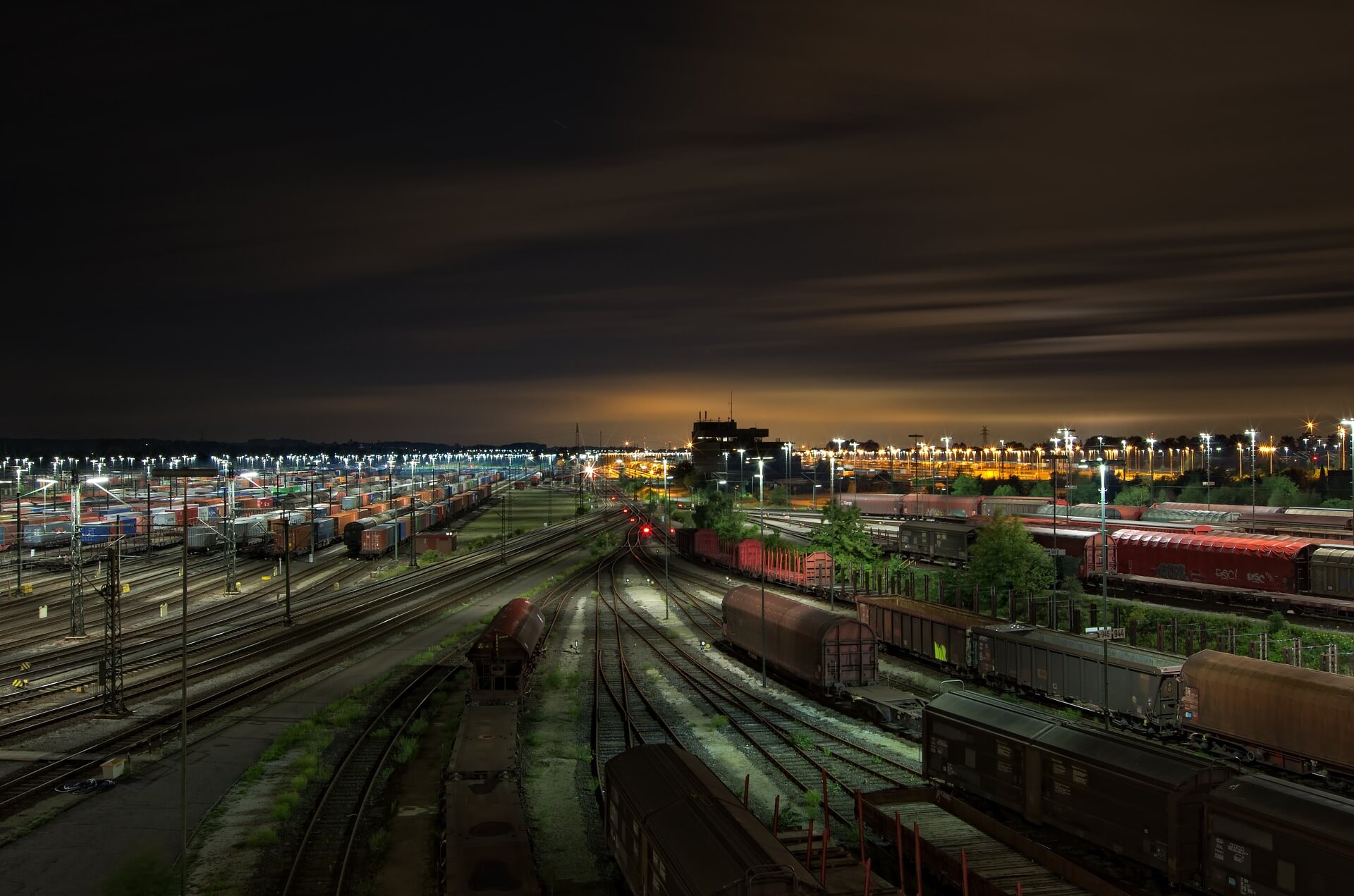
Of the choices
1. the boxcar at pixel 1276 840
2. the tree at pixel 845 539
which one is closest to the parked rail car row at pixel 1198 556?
the tree at pixel 845 539

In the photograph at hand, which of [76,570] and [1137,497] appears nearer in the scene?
[76,570]

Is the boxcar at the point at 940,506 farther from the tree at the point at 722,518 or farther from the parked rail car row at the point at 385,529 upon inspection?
the parked rail car row at the point at 385,529

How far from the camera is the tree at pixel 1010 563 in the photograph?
45.1 meters

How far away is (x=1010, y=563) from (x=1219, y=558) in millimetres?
9968

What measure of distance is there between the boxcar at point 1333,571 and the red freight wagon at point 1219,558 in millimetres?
773

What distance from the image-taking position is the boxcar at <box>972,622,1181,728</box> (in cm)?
2606

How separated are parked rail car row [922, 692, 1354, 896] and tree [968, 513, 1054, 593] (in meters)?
25.2

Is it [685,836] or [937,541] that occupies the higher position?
[685,836]

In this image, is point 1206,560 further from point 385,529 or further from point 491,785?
point 385,529

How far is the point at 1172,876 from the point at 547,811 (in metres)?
13.2

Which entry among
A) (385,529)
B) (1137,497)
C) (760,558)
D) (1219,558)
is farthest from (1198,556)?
(385,529)

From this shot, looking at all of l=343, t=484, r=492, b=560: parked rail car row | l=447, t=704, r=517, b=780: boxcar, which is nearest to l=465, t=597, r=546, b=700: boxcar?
l=447, t=704, r=517, b=780: boxcar

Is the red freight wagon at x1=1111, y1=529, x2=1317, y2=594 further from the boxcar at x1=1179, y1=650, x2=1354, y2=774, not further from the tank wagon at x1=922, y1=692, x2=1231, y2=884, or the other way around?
the tank wagon at x1=922, y1=692, x2=1231, y2=884

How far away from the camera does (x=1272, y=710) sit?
23.3 metres
